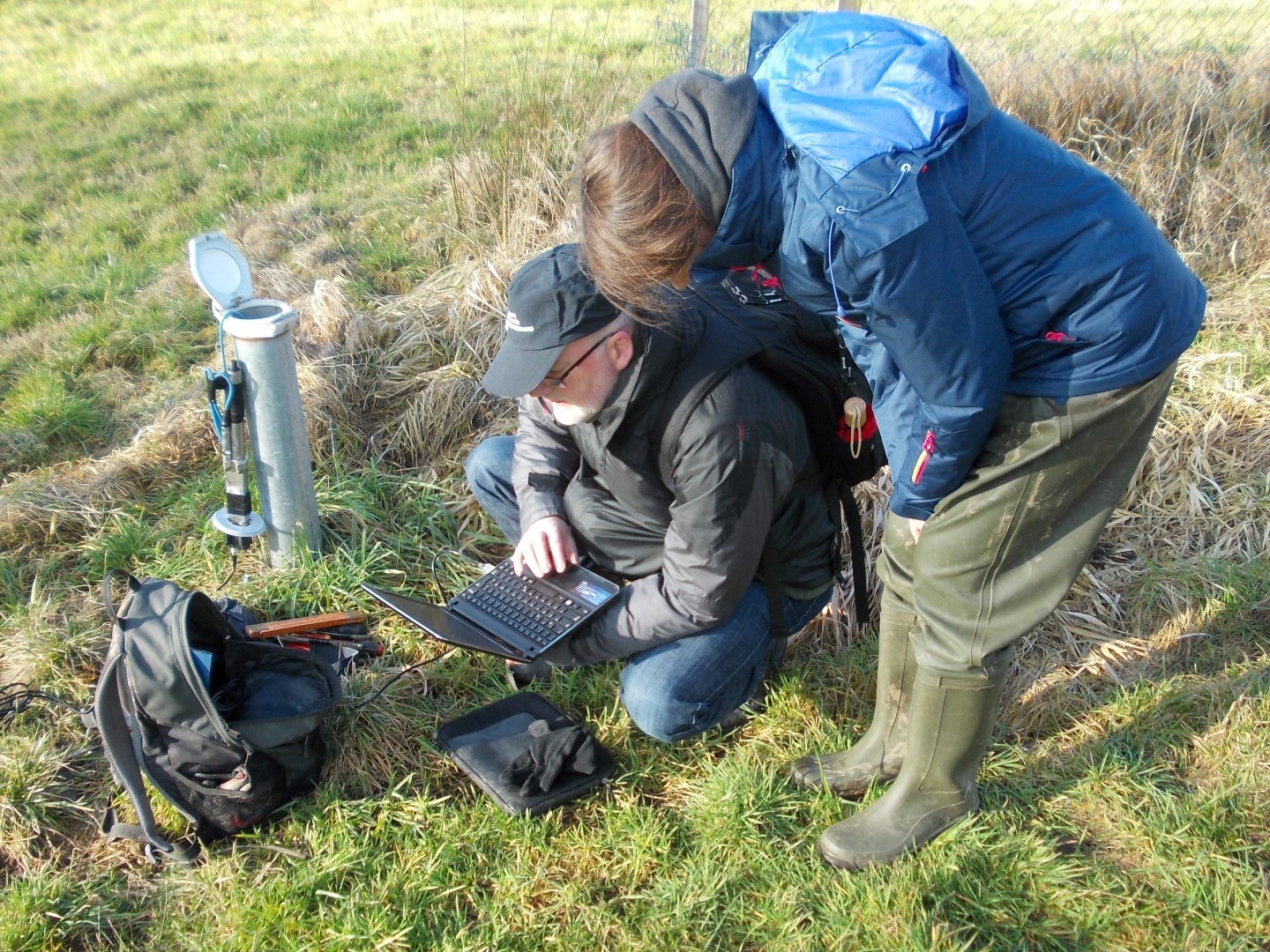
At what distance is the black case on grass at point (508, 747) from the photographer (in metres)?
2.67

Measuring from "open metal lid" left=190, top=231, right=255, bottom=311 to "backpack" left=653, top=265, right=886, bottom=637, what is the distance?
1463 millimetres

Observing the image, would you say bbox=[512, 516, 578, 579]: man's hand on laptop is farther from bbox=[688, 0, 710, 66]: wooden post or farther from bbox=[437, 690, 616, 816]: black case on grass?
bbox=[688, 0, 710, 66]: wooden post

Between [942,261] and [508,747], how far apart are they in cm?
183

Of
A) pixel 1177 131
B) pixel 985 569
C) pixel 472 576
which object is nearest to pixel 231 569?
pixel 472 576

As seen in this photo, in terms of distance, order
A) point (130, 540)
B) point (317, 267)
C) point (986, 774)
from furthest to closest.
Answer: point (317, 267)
point (130, 540)
point (986, 774)

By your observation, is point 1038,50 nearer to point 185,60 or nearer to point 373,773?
point 373,773

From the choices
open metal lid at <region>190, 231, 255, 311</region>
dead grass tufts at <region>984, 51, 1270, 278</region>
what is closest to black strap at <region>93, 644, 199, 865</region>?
open metal lid at <region>190, 231, 255, 311</region>

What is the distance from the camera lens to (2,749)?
2.81 meters

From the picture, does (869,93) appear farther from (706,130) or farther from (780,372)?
→ (780,372)

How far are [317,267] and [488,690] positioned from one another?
9.87 ft

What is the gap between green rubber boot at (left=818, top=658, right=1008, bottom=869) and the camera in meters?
2.37

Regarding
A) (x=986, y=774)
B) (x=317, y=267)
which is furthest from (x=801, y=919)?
(x=317, y=267)

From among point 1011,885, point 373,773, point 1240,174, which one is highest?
point 1240,174

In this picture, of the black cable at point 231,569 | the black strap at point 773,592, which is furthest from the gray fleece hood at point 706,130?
the black cable at point 231,569
